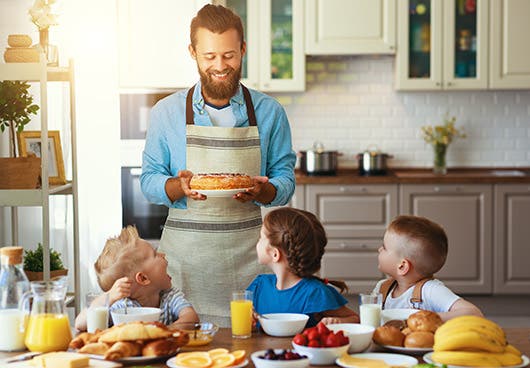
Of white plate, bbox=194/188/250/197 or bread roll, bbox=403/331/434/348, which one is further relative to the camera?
white plate, bbox=194/188/250/197

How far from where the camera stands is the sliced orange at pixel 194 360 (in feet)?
6.20

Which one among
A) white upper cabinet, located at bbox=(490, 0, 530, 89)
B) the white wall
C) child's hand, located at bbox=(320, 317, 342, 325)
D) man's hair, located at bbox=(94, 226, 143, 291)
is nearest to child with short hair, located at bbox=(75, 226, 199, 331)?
man's hair, located at bbox=(94, 226, 143, 291)

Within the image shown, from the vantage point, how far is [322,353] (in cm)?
192

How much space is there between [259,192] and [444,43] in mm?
3455

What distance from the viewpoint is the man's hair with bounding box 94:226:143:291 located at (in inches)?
99.1

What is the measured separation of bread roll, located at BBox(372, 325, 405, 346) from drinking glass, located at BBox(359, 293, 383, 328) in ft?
0.33

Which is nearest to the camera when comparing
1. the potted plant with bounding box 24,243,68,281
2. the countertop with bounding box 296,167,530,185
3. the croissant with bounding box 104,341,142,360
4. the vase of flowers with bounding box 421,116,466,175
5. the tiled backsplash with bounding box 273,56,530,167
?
the croissant with bounding box 104,341,142,360

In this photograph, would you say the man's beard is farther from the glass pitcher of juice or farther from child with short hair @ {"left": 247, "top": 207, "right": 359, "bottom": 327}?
the glass pitcher of juice

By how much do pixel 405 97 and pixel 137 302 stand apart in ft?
13.9

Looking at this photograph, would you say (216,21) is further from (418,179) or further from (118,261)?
(418,179)

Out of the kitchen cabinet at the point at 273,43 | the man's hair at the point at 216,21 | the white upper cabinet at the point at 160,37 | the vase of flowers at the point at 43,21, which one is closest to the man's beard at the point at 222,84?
the man's hair at the point at 216,21

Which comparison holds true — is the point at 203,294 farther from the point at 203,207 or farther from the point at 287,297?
the point at 287,297

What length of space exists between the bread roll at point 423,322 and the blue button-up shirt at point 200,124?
101cm

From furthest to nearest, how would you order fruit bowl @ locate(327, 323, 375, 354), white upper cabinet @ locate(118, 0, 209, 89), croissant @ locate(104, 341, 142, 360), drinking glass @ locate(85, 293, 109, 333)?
1. white upper cabinet @ locate(118, 0, 209, 89)
2. drinking glass @ locate(85, 293, 109, 333)
3. fruit bowl @ locate(327, 323, 375, 354)
4. croissant @ locate(104, 341, 142, 360)
